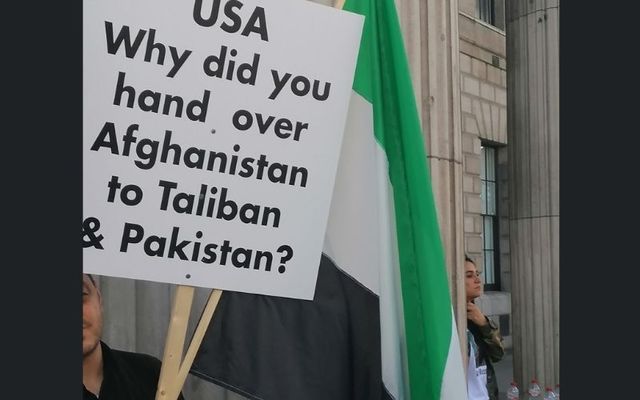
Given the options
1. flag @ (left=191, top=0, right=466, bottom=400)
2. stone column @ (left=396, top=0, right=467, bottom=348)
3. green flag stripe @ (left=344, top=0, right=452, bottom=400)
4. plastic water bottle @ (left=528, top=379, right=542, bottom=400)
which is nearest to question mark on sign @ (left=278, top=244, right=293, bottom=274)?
flag @ (left=191, top=0, right=466, bottom=400)

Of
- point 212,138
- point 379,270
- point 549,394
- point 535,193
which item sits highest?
point 535,193

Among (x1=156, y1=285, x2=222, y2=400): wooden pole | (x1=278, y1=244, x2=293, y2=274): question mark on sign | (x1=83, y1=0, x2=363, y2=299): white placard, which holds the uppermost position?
(x1=83, y1=0, x2=363, y2=299): white placard

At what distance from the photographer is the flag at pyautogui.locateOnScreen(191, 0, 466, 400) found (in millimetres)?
2953

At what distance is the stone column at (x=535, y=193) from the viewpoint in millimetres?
7883

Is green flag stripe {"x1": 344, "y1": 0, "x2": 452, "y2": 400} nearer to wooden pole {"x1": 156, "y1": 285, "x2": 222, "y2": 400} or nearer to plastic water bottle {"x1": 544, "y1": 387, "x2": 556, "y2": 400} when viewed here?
wooden pole {"x1": 156, "y1": 285, "x2": 222, "y2": 400}

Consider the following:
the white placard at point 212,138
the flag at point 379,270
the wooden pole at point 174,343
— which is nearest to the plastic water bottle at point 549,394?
the flag at point 379,270

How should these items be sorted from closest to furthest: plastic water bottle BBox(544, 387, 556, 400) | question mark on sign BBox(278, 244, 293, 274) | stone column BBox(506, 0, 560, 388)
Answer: question mark on sign BBox(278, 244, 293, 274), plastic water bottle BBox(544, 387, 556, 400), stone column BBox(506, 0, 560, 388)

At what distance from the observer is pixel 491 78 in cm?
1500

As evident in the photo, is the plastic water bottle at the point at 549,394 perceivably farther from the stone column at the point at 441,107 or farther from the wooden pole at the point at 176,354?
the wooden pole at the point at 176,354

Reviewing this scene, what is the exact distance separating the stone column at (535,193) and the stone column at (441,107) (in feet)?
12.9

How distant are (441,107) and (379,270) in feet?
4.52

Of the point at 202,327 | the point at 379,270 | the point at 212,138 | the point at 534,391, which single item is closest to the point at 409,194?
the point at 379,270

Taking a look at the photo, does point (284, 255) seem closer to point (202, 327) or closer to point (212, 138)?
point (202, 327)

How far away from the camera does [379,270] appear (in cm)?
310
